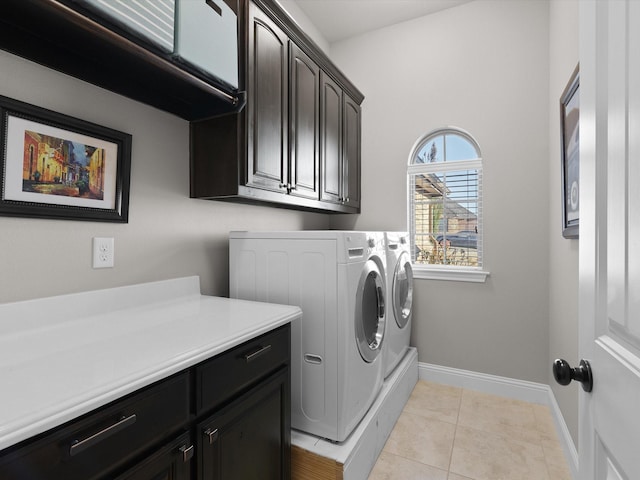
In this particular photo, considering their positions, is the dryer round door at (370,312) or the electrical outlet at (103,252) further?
the dryer round door at (370,312)

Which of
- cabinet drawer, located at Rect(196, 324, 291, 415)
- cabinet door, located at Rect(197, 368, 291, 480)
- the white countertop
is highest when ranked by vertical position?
the white countertop

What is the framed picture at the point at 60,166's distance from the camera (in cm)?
108

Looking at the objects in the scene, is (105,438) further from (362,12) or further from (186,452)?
(362,12)

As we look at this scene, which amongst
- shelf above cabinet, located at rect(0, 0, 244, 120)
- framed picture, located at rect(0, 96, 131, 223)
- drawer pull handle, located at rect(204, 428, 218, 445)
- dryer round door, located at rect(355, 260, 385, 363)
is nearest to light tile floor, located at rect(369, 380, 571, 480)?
dryer round door, located at rect(355, 260, 385, 363)

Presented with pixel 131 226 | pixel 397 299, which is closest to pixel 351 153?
pixel 397 299

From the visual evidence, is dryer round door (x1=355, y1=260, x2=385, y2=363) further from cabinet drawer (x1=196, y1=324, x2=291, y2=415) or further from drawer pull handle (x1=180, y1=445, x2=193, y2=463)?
drawer pull handle (x1=180, y1=445, x2=193, y2=463)

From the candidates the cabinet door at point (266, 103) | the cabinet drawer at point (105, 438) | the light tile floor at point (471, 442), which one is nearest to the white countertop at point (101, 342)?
the cabinet drawer at point (105, 438)

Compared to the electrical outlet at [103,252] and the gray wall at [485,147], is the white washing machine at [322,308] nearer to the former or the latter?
the electrical outlet at [103,252]

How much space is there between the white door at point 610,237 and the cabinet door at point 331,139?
1726 millimetres

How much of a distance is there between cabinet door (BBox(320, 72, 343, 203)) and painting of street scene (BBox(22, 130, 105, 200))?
139 cm

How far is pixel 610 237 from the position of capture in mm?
605

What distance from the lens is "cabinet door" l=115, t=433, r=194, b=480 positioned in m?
0.80

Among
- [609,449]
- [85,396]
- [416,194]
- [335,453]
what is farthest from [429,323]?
[85,396]

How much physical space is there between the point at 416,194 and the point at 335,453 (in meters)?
2.17
